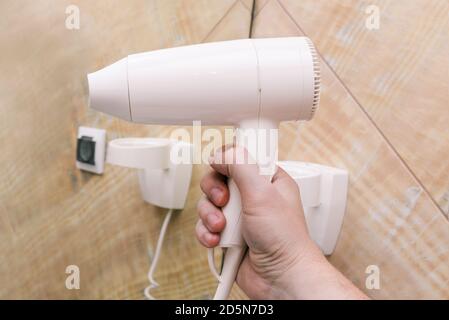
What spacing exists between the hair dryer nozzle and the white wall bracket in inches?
7.0

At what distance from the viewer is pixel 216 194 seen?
540mm

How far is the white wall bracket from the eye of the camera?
2.15 feet

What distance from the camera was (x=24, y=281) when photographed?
0.83 meters

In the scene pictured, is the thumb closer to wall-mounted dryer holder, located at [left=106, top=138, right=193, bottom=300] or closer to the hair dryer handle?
the hair dryer handle

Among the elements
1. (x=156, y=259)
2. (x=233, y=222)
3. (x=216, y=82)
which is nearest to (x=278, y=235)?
(x=233, y=222)

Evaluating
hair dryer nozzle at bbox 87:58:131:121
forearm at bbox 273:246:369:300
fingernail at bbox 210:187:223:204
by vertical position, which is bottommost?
forearm at bbox 273:246:369:300

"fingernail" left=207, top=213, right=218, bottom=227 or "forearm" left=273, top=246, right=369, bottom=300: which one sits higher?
"fingernail" left=207, top=213, right=218, bottom=227

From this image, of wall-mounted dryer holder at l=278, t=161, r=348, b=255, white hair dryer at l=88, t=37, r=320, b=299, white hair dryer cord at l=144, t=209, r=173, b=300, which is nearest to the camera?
white hair dryer at l=88, t=37, r=320, b=299

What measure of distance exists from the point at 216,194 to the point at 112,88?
0.21m

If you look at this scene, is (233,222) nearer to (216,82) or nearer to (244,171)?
(244,171)

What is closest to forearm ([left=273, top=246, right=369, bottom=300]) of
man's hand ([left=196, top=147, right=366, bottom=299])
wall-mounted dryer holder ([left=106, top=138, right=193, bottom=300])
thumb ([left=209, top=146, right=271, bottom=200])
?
man's hand ([left=196, top=147, right=366, bottom=299])

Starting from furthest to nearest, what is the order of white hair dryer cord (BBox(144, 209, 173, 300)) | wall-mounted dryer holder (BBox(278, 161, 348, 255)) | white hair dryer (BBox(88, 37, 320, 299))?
1. white hair dryer cord (BBox(144, 209, 173, 300))
2. wall-mounted dryer holder (BBox(278, 161, 348, 255))
3. white hair dryer (BBox(88, 37, 320, 299))

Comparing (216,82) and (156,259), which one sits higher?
(216,82)

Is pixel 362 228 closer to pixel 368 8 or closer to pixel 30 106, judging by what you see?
pixel 368 8
